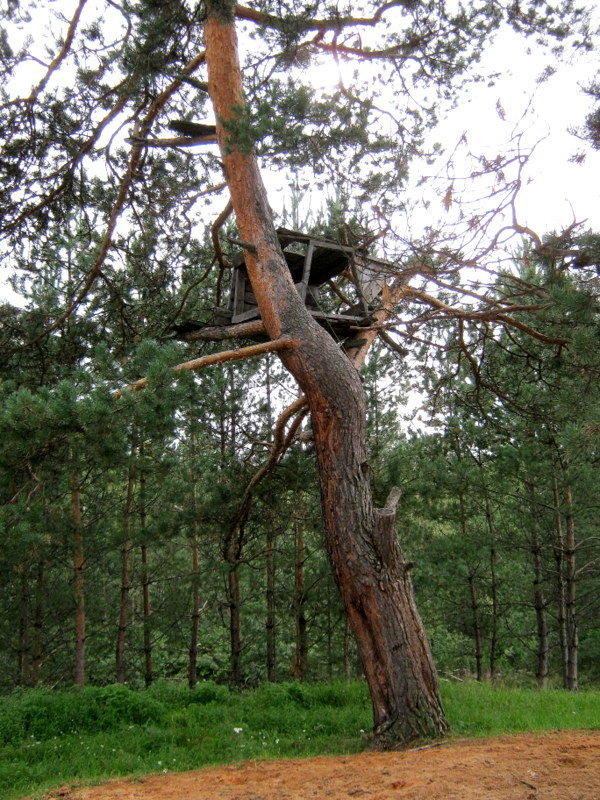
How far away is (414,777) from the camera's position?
4441 mm

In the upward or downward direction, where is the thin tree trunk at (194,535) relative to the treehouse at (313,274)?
downward

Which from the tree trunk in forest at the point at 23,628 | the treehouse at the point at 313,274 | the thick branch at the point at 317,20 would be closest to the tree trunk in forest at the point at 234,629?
the tree trunk in forest at the point at 23,628

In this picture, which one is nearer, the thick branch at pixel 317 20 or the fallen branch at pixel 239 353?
the fallen branch at pixel 239 353

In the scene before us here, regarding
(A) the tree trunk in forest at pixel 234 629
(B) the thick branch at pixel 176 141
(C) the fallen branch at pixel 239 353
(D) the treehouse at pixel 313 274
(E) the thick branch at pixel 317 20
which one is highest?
(E) the thick branch at pixel 317 20

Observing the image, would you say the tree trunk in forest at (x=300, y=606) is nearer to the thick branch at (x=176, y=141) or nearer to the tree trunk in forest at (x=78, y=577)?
the tree trunk in forest at (x=78, y=577)

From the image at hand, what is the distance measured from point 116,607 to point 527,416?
9792mm

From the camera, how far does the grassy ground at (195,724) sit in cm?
594

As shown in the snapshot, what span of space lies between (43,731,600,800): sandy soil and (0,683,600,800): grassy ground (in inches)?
20.3

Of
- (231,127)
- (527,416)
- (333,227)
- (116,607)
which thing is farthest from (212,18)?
(116,607)

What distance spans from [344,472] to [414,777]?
2527 millimetres

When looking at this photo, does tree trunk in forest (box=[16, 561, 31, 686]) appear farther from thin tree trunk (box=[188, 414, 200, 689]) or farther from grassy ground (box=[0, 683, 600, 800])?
grassy ground (box=[0, 683, 600, 800])

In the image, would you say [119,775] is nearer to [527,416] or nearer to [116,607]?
[527,416]

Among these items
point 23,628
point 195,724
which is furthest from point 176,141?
point 23,628

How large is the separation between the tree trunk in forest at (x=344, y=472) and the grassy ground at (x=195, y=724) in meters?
0.57
